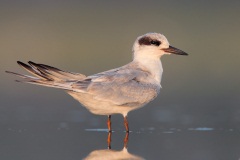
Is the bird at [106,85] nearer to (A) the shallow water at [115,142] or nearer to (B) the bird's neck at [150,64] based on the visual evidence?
(B) the bird's neck at [150,64]

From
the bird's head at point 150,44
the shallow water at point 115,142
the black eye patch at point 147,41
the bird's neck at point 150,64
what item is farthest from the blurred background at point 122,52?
the black eye patch at point 147,41

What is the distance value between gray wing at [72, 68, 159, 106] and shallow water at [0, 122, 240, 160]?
0.40 metres

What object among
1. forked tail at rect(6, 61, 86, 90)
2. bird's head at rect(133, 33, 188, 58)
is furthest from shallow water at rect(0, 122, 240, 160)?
bird's head at rect(133, 33, 188, 58)

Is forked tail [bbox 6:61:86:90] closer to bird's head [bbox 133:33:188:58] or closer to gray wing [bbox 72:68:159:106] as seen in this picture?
gray wing [bbox 72:68:159:106]

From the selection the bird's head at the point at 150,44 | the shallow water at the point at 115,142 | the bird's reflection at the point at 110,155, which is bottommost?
the bird's reflection at the point at 110,155

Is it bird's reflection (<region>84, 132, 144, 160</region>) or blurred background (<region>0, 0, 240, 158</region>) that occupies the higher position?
blurred background (<region>0, 0, 240, 158</region>)

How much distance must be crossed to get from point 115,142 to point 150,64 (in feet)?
4.61

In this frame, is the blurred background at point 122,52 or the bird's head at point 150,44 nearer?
the bird's head at point 150,44

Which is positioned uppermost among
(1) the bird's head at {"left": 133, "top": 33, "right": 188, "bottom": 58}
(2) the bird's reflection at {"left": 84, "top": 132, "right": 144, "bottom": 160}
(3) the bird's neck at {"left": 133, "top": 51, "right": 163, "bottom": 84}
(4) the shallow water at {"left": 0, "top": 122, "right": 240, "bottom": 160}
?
(1) the bird's head at {"left": 133, "top": 33, "right": 188, "bottom": 58}

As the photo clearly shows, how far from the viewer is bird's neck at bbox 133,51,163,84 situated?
9438mm

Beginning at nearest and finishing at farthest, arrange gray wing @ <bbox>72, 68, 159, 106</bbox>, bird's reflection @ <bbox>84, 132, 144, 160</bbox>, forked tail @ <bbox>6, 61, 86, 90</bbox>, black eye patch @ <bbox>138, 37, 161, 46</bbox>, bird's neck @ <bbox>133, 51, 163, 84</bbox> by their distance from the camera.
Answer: bird's reflection @ <bbox>84, 132, 144, 160</bbox> < forked tail @ <bbox>6, 61, 86, 90</bbox> < gray wing @ <bbox>72, 68, 159, 106</bbox> < bird's neck @ <bbox>133, 51, 163, 84</bbox> < black eye patch @ <bbox>138, 37, 161, 46</bbox>

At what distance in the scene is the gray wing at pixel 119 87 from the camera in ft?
28.2

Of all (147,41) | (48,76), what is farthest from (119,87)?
(147,41)

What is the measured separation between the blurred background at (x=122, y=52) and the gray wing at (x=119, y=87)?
66 centimetres
